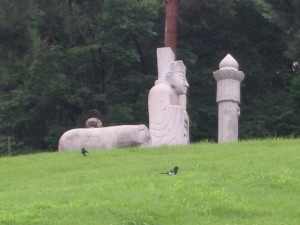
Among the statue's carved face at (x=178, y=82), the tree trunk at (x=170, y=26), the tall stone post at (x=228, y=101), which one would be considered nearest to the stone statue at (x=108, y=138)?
the statue's carved face at (x=178, y=82)

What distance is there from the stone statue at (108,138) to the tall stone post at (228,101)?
2.67 meters

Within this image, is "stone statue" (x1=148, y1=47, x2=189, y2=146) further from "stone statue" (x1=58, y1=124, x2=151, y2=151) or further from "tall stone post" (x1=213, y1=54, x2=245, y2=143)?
"tall stone post" (x1=213, y1=54, x2=245, y2=143)

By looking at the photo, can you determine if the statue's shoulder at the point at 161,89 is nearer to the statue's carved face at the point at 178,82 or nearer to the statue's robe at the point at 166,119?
the statue's robe at the point at 166,119

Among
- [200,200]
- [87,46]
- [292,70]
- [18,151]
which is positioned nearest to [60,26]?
[87,46]

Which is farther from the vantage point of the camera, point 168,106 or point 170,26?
point 170,26

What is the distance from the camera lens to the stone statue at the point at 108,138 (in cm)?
2453

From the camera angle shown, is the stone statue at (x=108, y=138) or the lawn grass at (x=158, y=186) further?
the stone statue at (x=108, y=138)

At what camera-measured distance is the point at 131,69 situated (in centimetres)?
3791

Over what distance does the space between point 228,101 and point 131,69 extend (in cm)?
1138

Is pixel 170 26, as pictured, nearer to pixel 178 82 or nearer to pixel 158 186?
pixel 178 82

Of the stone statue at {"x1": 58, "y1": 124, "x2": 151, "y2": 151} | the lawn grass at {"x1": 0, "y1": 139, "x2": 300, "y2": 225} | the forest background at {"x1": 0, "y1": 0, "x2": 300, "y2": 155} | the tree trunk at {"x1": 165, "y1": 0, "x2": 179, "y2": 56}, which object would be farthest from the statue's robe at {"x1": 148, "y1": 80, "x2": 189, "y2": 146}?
the forest background at {"x1": 0, "y1": 0, "x2": 300, "y2": 155}

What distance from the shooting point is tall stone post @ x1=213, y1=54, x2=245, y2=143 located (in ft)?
87.9

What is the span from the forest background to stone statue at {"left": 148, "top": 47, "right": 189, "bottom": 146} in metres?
8.02

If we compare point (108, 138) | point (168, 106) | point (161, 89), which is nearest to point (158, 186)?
point (108, 138)
